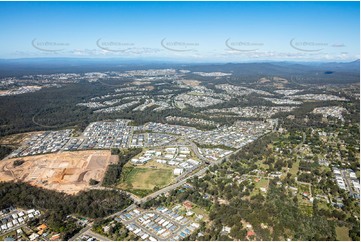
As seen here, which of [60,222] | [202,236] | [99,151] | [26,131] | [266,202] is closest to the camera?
Result: [202,236]

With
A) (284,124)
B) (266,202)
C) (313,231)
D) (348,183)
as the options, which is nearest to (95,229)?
(266,202)

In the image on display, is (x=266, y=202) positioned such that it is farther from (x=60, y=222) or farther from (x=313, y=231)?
(x=60, y=222)

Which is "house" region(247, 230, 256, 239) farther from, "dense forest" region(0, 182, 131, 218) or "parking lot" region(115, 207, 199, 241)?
"dense forest" region(0, 182, 131, 218)

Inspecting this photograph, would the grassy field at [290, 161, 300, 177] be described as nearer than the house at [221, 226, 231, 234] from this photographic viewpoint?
No

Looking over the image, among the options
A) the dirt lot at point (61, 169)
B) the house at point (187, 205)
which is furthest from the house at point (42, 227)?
the house at point (187, 205)

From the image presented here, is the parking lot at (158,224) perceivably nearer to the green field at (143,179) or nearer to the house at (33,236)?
the green field at (143,179)

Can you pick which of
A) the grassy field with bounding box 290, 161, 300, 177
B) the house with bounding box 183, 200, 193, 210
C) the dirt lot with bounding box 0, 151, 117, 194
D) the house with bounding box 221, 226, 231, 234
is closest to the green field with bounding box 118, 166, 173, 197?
the dirt lot with bounding box 0, 151, 117, 194
